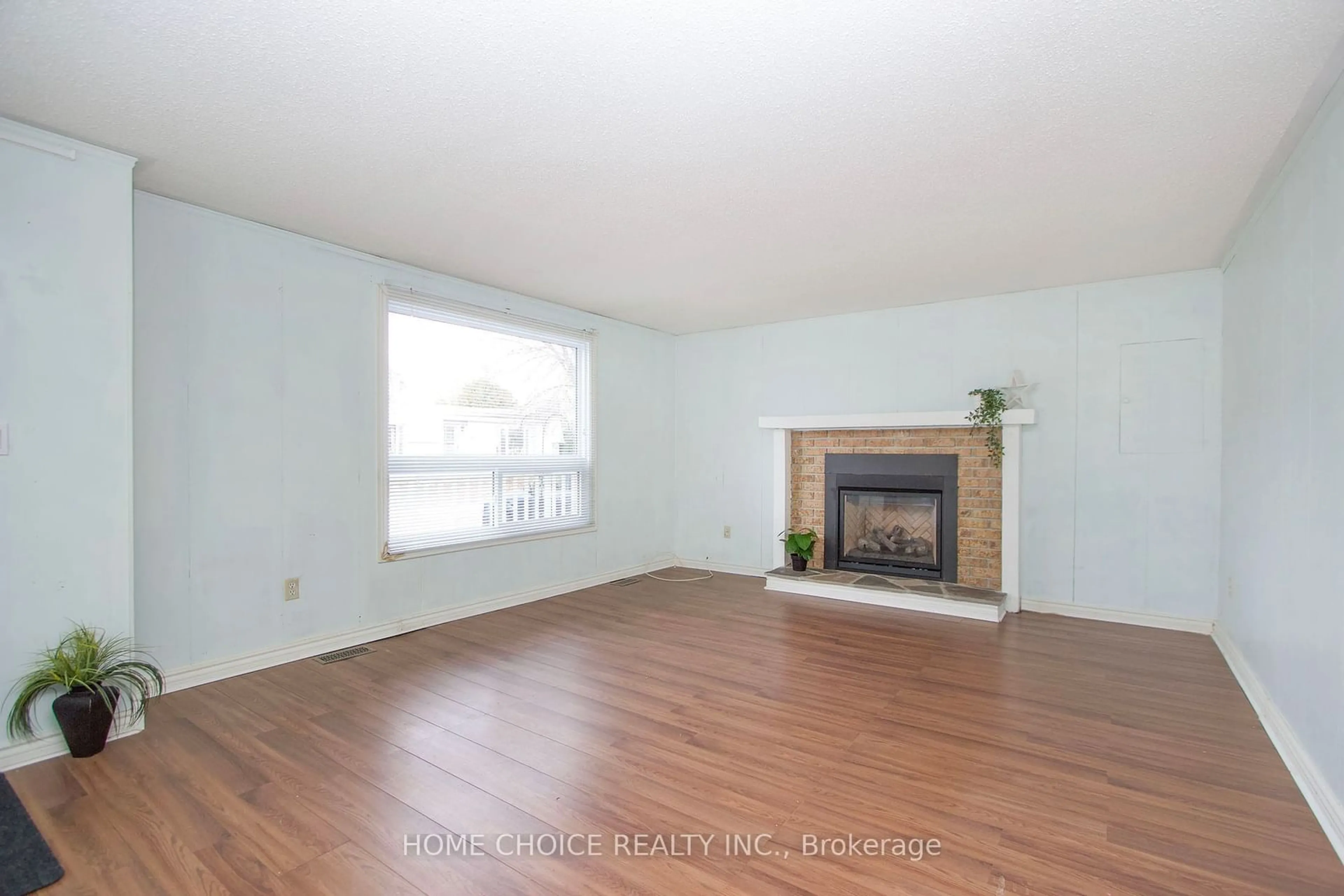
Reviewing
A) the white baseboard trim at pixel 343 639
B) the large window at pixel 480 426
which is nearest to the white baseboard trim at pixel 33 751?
the white baseboard trim at pixel 343 639

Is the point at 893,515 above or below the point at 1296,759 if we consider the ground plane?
above

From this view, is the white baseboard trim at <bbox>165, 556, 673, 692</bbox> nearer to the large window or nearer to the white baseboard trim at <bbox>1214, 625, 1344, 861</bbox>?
the large window

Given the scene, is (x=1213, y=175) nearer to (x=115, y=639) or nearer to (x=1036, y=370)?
(x=1036, y=370)

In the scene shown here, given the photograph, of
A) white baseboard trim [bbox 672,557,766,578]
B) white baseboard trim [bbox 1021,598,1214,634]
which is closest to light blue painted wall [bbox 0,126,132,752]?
white baseboard trim [bbox 672,557,766,578]

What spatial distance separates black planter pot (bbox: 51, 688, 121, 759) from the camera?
235 centimetres

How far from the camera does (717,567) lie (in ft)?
20.3

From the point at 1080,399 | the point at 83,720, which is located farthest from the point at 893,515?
the point at 83,720

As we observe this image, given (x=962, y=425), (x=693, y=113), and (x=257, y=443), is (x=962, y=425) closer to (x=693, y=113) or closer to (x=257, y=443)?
(x=693, y=113)

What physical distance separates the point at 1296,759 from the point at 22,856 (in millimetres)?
4138

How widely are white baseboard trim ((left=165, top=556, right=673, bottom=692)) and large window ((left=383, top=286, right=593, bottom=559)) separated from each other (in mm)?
451

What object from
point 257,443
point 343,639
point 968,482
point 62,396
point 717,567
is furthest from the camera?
point 717,567

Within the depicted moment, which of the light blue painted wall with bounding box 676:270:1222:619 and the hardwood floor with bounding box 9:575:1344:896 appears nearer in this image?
the hardwood floor with bounding box 9:575:1344:896

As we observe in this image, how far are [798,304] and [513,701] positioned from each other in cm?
370

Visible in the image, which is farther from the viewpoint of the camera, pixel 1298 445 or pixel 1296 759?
pixel 1298 445
